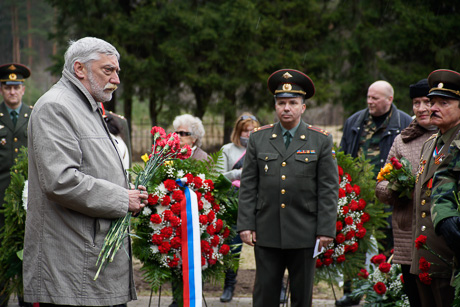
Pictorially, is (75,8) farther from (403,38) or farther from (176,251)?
(176,251)

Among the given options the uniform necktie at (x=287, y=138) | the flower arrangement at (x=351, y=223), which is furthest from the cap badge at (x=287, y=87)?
the flower arrangement at (x=351, y=223)

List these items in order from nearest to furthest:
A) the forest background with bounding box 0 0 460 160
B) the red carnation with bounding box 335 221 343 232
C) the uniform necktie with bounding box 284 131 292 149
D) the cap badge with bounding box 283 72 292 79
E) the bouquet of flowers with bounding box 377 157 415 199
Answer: the bouquet of flowers with bounding box 377 157 415 199
the uniform necktie with bounding box 284 131 292 149
the cap badge with bounding box 283 72 292 79
the red carnation with bounding box 335 221 343 232
the forest background with bounding box 0 0 460 160

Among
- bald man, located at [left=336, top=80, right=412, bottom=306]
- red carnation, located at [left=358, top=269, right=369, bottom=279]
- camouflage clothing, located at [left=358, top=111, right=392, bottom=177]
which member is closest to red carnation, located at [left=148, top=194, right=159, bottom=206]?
red carnation, located at [left=358, top=269, right=369, bottom=279]

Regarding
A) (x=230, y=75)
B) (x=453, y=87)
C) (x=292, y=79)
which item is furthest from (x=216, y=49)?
(x=453, y=87)

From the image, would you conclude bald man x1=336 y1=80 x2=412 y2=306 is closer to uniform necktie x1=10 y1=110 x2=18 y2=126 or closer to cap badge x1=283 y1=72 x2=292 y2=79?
cap badge x1=283 y1=72 x2=292 y2=79

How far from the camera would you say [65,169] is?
3.15 metres

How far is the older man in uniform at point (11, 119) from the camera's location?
22.8 feet

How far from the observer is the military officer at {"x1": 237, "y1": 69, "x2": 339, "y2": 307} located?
474 cm

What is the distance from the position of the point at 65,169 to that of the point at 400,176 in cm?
276

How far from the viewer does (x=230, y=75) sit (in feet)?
61.8

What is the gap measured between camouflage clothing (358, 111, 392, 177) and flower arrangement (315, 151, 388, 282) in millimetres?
1022

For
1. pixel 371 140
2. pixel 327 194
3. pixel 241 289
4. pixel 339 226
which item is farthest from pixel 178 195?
pixel 371 140

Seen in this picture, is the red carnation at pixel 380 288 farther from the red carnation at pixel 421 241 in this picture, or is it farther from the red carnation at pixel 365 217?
the red carnation at pixel 421 241

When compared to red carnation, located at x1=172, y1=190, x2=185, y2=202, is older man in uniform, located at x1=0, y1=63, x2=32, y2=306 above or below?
above
